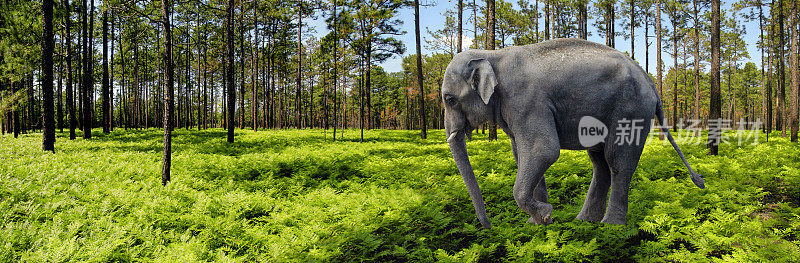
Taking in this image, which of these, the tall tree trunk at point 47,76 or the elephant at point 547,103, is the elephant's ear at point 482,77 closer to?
the elephant at point 547,103

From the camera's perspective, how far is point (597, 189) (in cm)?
434

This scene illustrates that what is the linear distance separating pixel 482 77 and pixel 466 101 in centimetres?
30

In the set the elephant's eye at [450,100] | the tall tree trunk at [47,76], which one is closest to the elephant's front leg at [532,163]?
the elephant's eye at [450,100]

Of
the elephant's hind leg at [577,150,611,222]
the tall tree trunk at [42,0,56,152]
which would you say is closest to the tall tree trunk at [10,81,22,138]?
the tall tree trunk at [42,0,56,152]

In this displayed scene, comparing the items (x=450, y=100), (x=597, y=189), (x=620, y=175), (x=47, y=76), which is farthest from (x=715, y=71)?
(x=47, y=76)

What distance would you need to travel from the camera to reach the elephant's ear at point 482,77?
3.56 metres

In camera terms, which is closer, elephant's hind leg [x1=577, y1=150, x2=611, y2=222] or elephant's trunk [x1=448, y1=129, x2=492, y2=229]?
elephant's trunk [x1=448, y1=129, x2=492, y2=229]

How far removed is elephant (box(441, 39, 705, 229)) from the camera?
3.54m

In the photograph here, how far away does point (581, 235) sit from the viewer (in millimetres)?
4176

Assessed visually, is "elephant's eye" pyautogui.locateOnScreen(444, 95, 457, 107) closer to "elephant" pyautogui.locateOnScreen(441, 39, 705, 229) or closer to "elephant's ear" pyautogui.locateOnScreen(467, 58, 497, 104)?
"elephant" pyautogui.locateOnScreen(441, 39, 705, 229)

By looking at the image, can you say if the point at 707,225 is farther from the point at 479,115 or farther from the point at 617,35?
the point at 617,35

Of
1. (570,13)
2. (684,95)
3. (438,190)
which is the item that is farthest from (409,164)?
(684,95)

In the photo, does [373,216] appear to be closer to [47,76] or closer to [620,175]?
[620,175]

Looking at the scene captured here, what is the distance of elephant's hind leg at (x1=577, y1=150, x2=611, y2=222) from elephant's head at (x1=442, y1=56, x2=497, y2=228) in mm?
1525
